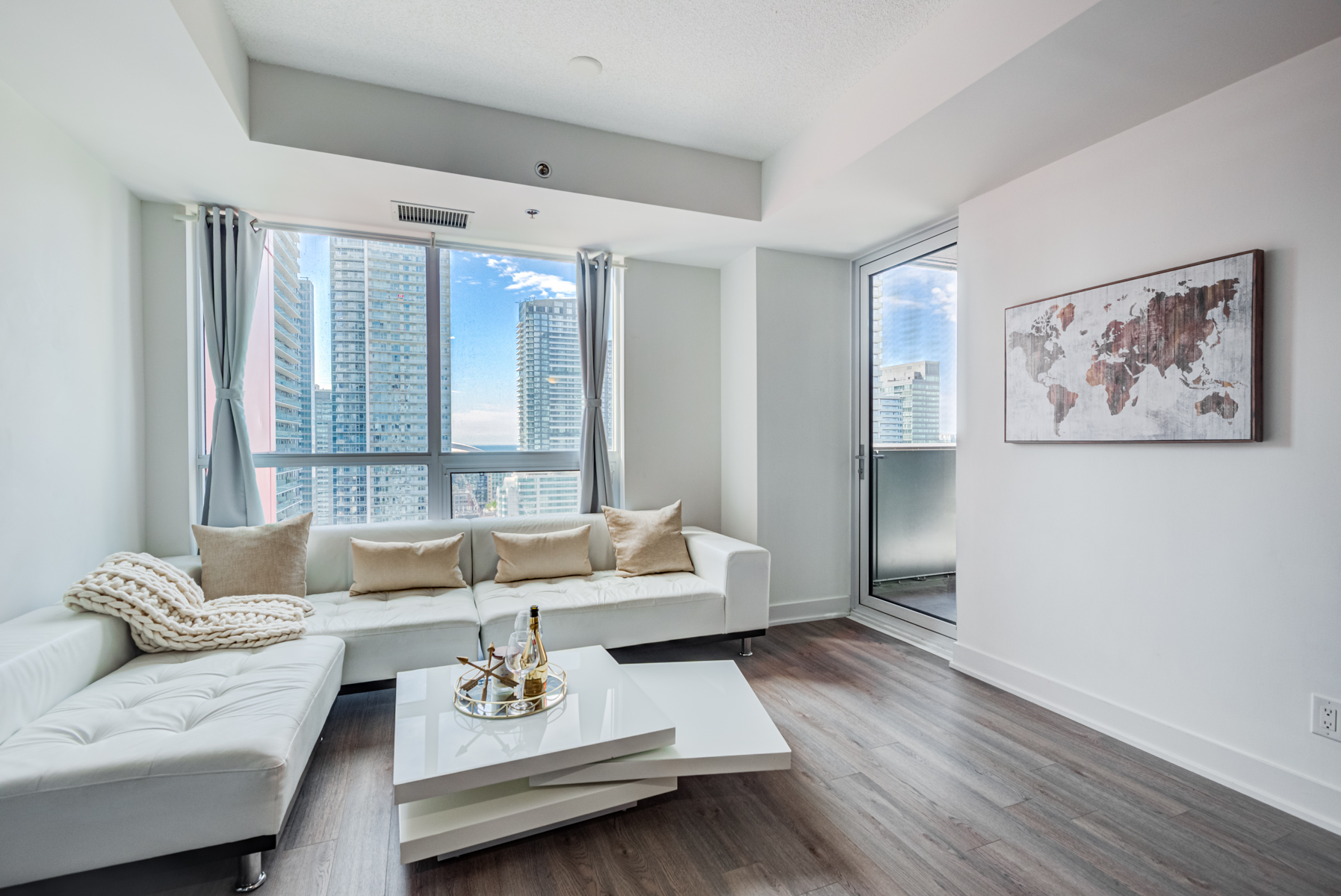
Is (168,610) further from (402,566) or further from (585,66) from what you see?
(585,66)

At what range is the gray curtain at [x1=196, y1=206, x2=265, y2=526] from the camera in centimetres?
323

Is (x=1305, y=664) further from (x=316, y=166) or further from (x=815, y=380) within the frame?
(x=316, y=166)

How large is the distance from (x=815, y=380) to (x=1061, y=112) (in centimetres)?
207

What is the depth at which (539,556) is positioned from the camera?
3.43 m

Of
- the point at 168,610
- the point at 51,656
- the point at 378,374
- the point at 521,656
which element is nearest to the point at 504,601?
the point at 521,656

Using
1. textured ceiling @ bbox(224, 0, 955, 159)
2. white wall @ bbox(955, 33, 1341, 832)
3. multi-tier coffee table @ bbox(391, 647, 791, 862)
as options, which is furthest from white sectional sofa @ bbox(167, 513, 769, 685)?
textured ceiling @ bbox(224, 0, 955, 159)

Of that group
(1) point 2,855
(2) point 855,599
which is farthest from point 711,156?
(1) point 2,855

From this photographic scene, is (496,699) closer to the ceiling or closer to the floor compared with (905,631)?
closer to the ceiling

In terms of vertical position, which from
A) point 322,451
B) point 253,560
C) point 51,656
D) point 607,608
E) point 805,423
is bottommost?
point 607,608

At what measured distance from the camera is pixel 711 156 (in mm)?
3439

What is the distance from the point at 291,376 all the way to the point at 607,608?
90.6 inches

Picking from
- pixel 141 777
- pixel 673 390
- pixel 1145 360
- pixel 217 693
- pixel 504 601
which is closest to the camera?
pixel 141 777

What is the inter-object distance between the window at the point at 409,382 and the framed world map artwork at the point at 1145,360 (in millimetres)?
2530

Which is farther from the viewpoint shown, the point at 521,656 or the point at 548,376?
the point at 548,376
